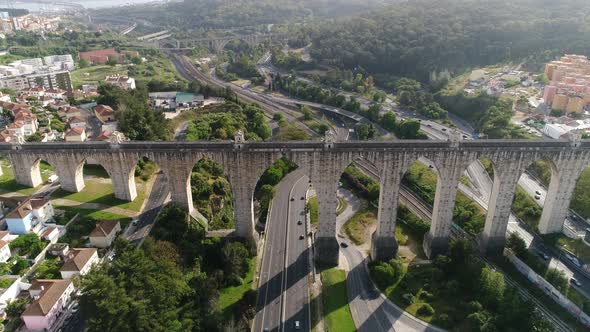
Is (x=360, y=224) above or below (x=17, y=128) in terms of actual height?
below

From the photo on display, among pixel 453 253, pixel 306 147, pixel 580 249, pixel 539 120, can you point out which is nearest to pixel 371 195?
pixel 453 253

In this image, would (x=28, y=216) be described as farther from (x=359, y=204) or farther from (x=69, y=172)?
(x=359, y=204)

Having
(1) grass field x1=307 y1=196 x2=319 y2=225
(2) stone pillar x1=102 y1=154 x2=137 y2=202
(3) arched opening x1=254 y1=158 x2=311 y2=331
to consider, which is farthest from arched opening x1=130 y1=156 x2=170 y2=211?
Result: (1) grass field x1=307 y1=196 x2=319 y2=225

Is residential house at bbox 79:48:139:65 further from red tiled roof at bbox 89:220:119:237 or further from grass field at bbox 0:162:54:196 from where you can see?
red tiled roof at bbox 89:220:119:237

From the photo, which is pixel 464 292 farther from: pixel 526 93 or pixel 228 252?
pixel 526 93

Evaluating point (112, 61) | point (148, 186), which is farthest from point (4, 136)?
point (112, 61)
